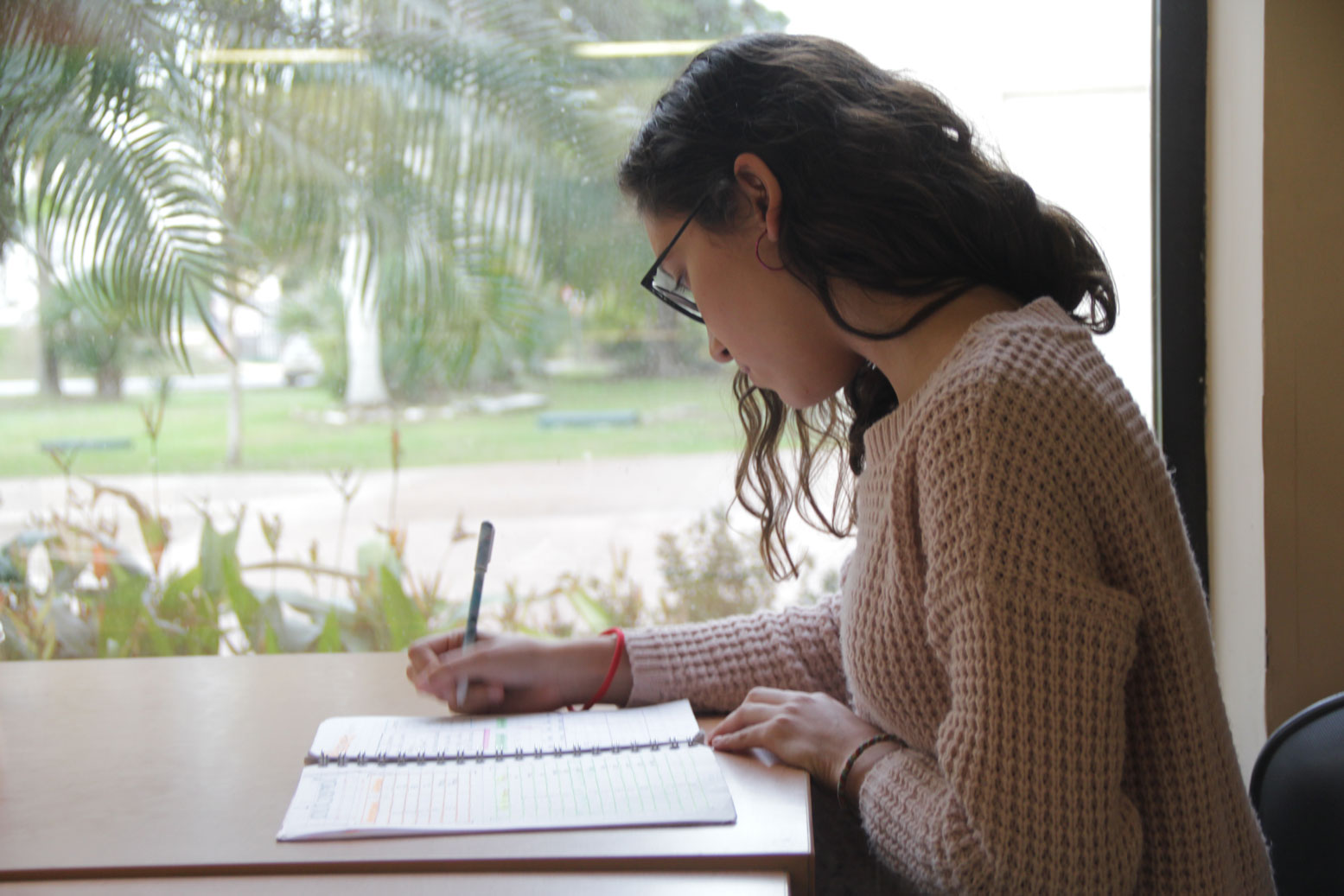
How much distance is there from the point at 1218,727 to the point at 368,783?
2.12ft

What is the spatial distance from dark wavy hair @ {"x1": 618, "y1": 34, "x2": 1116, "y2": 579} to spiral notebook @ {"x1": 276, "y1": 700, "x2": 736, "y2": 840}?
393 mm

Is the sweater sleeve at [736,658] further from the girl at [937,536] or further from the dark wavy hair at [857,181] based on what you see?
the dark wavy hair at [857,181]

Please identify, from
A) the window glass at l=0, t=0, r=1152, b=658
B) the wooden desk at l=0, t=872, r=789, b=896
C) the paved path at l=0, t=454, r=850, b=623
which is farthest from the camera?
the paved path at l=0, t=454, r=850, b=623

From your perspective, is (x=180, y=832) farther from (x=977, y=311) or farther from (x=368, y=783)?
(x=977, y=311)

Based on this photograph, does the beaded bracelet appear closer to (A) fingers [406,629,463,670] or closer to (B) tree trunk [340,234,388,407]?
(A) fingers [406,629,463,670]

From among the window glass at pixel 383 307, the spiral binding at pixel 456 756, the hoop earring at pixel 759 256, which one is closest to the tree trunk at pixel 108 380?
the window glass at pixel 383 307

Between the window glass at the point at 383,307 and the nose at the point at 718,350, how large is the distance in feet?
1.51

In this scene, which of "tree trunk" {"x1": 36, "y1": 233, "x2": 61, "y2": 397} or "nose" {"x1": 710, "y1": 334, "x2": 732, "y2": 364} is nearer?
"nose" {"x1": 710, "y1": 334, "x2": 732, "y2": 364}

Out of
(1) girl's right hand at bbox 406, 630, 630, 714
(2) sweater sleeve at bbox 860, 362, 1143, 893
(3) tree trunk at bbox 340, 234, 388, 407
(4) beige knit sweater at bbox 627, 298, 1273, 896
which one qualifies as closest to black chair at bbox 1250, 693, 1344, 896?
(4) beige knit sweater at bbox 627, 298, 1273, 896

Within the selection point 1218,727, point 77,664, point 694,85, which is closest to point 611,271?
point 694,85

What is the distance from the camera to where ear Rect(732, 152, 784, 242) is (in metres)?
0.87

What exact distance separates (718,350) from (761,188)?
19 cm

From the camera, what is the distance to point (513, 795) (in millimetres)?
793

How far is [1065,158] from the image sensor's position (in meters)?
1.41
